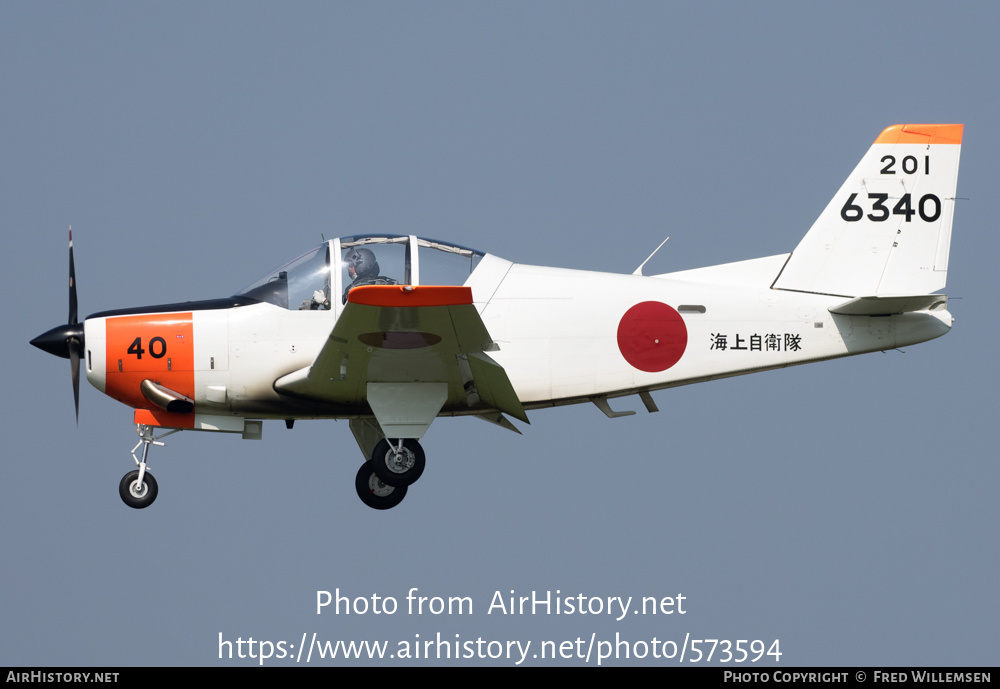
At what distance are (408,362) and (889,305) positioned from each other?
5169mm

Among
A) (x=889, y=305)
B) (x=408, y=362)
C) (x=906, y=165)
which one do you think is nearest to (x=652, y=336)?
(x=889, y=305)

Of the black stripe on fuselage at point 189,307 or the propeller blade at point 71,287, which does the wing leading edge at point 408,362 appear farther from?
the propeller blade at point 71,287

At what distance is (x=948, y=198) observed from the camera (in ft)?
46.3

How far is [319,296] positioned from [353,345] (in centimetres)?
118

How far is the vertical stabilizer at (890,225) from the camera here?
45.8 feet

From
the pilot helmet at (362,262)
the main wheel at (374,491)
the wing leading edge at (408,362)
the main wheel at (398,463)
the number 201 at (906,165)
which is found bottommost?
the main wheel at (374,491)

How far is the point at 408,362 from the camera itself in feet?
41.2

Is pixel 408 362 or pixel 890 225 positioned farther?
pixel 890 225

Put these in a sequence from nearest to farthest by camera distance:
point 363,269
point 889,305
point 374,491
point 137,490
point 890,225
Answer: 1. point 363,269
2. point 137,490
3. point 889,305
4. point 374,491
5. point 890,225

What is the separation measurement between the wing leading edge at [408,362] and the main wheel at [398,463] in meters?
0.17

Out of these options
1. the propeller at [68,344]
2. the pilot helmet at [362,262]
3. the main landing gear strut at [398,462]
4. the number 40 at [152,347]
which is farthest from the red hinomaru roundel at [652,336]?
the propeller at [68,344]

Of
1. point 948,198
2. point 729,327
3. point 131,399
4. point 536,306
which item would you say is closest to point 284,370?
point 131,399

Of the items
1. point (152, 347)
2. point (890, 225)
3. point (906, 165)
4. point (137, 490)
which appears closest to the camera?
point (152, 347)

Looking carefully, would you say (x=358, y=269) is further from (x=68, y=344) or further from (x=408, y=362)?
(x=68, y=344)
